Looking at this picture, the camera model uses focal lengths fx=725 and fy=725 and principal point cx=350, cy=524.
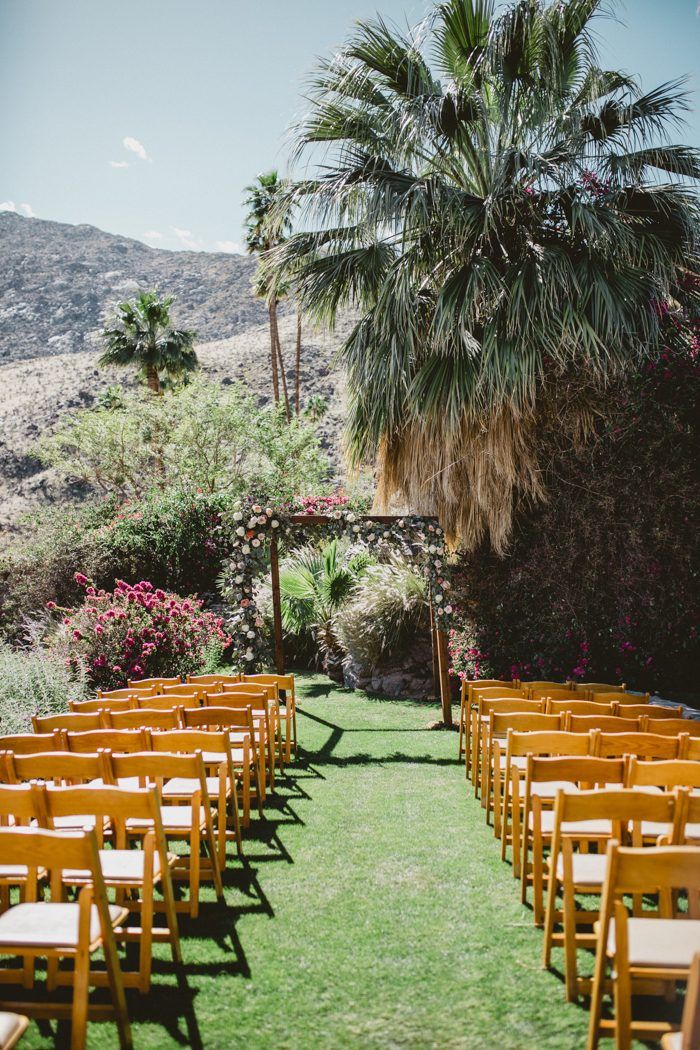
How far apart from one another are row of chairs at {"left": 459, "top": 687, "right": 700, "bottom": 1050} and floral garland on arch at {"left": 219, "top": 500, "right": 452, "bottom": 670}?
16.1ft

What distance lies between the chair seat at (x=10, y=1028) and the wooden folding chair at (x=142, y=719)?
3.14 metres

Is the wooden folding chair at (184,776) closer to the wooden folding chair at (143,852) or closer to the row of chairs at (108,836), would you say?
the row of chairs at (108,836)

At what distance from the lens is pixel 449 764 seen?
8109mm

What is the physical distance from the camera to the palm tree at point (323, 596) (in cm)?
1439

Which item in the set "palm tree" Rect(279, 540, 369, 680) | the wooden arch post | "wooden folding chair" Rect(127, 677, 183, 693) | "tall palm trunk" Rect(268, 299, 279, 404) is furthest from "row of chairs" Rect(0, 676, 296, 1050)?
"tall palm trunk" Rect(268, 299, 279, 404)

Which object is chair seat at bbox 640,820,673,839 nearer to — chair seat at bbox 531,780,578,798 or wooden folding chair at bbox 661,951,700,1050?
chair seat at bbox 531,780,578,798

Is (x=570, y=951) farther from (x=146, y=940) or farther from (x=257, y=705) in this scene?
(x=257, y=705)

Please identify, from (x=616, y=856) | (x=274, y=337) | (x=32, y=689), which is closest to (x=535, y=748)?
(x=616, y=856)

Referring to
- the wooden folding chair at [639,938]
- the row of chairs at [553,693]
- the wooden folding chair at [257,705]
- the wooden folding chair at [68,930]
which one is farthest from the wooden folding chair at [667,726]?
the wooden folding chair at [68,930]

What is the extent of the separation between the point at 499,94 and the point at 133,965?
10045 mm

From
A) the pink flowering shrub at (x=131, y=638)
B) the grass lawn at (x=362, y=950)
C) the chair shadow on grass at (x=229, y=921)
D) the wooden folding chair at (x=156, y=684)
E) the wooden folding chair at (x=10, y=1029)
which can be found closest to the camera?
the wooden folding chair at (x=10, y=1029)

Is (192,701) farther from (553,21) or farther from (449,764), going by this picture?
(553,21)

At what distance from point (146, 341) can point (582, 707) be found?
26974 mm

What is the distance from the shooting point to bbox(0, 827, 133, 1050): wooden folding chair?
267cm
